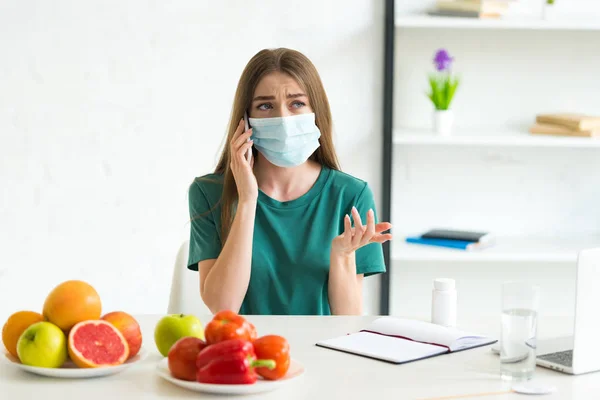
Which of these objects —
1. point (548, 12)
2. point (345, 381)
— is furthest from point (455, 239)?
point (345, 381)

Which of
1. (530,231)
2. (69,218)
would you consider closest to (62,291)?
(69,218)

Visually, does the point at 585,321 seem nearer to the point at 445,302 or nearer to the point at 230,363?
the point at 445,302

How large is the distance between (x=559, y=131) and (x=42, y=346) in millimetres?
2170

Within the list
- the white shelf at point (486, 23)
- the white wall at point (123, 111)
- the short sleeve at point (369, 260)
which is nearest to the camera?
the short sleeve at point (369, 260)

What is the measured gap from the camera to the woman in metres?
2.08

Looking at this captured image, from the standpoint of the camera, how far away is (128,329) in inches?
58.0

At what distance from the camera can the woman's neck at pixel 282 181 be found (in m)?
2.22

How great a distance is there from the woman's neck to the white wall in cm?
95

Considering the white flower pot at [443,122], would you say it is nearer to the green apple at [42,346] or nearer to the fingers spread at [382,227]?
the fingers spread at [382,227]

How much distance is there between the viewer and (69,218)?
3186mm

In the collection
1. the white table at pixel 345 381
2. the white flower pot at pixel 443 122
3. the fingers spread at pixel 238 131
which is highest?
the white flower pot at pixel 443 122

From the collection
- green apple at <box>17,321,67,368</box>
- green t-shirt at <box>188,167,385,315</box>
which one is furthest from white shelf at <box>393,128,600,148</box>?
green apple at <box>17,321,67,368</box>

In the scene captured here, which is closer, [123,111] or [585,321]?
[585,321]

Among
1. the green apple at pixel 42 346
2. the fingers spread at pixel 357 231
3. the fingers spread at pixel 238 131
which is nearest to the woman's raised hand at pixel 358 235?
the fingers spread at pixel 357 231
